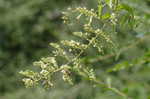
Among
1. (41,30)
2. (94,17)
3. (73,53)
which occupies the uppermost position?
(41,30)

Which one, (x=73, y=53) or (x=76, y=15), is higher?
(x=76, y=15)

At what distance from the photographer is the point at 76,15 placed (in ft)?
4.86

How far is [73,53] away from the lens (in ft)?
4.57

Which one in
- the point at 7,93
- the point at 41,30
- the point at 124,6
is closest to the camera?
the point at 124,6

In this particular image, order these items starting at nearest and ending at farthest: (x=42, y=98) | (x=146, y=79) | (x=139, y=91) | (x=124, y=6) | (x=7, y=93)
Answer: (x=124, y=6) → (x=139, y=91) → (x=146, y=79) → (x=42, y=98) → (x=7, y=93)

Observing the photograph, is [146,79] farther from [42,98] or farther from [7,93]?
[7,93]

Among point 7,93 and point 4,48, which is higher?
point 4,48

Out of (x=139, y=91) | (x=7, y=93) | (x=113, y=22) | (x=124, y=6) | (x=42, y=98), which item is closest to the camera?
(x=113, y=22)

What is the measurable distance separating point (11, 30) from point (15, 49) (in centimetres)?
38

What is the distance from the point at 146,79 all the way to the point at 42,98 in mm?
1503

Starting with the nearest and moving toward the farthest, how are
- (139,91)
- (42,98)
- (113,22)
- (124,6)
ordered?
1. (113,22)
2. (124,6)
3. (139,91)
4. (42,98)

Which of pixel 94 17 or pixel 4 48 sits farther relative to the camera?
pixel 4 48

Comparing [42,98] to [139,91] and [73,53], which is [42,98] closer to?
[139,91]

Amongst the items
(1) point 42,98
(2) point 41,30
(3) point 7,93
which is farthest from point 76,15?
(2) point 41,30
